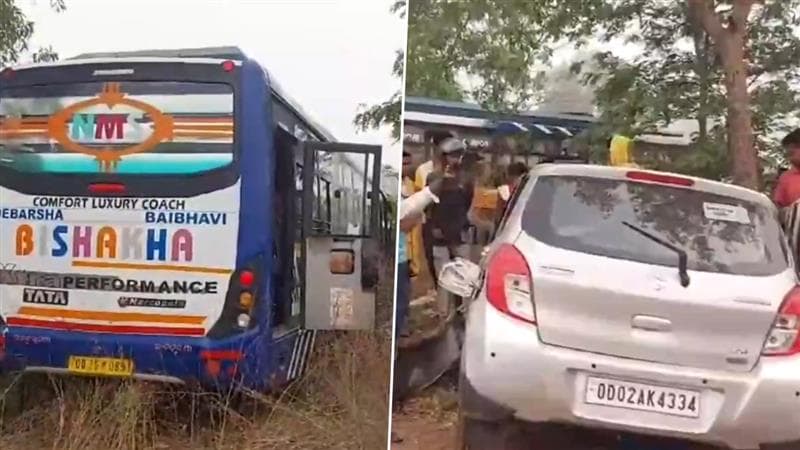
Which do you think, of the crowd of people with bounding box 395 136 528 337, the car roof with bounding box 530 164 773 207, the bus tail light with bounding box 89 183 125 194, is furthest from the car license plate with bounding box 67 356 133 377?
the car roof with bounding box 530 164 773 207

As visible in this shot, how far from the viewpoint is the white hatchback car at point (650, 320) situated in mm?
2832

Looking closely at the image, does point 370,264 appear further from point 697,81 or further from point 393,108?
point 697,81

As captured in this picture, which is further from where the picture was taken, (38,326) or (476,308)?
(38,326)

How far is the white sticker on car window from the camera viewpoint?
291 centimetres

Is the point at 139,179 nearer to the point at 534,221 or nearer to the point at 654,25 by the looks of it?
the point at 534,221

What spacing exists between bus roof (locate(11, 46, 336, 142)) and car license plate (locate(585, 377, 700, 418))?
1028mm

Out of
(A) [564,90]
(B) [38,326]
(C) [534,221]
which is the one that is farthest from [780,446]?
(B) [38,326]

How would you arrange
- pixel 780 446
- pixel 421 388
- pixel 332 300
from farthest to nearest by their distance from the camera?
pixel 332 300, pixel 421 388, pixel 780 446

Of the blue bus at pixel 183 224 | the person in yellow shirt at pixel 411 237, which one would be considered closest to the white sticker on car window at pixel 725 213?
the person in yellow shirt at pixel 411 237

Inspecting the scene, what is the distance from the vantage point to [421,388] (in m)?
3.05

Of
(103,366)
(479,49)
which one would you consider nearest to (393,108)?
(479,49)

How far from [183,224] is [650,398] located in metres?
1.43

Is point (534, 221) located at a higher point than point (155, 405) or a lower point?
higher

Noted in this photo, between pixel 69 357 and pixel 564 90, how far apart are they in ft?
5.45
